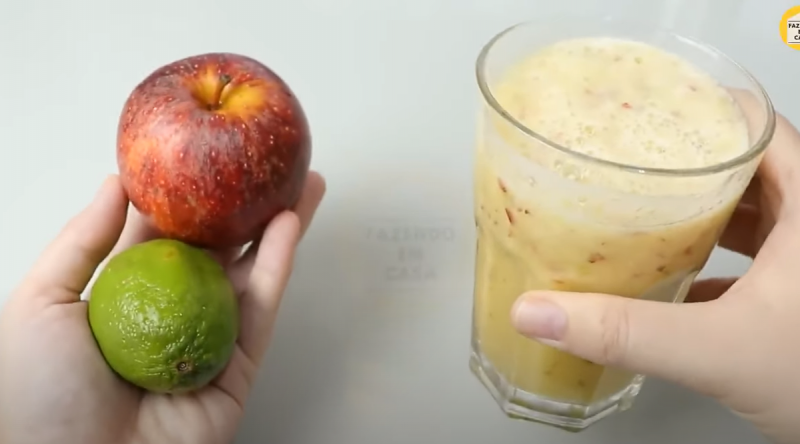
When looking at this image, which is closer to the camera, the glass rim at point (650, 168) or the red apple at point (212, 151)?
the glass rim at point (650, 168)

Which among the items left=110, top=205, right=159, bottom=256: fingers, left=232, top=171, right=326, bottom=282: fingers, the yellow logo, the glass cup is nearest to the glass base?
the glass cup

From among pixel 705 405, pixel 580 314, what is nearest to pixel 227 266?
pixel 580 314

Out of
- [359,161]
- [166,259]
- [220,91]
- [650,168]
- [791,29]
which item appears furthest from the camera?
[791,29]

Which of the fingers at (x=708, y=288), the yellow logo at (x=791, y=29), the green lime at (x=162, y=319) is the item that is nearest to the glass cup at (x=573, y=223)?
the fingers at (x=708, y=288)

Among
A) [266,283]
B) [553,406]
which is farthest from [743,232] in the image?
[266,283]

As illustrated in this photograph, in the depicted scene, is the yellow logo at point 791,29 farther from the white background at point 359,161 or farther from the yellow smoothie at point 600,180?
the yellow smoothie at point 600,180

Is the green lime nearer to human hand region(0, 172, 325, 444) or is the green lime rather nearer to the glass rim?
human hand region(0, 172, 325, 444)

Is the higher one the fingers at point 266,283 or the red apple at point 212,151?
the red apple at point 212,151

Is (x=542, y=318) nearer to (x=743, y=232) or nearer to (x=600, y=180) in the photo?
(x=600, y=180)
